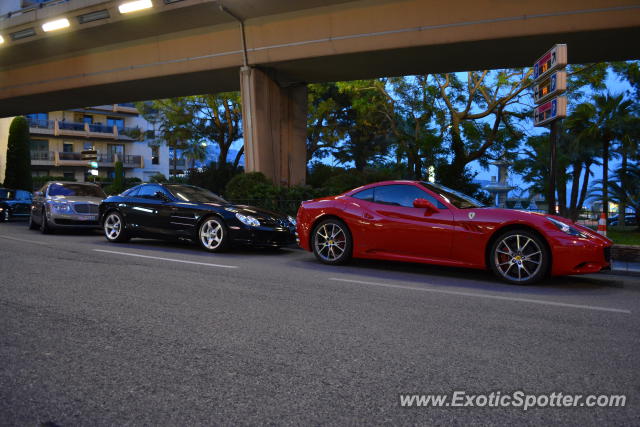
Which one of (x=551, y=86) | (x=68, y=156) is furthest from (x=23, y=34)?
(x=68, y=156)

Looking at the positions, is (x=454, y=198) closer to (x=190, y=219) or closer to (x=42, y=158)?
→ (x=190, y=219)

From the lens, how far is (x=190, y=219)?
10.0 meters

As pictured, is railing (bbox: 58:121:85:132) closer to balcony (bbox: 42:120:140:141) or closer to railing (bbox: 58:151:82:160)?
balcony (bbox: 42:120:140:141)

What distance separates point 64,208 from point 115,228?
3.10 metres

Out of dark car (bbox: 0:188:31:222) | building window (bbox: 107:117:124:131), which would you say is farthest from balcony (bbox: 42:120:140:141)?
dark car (bbox: 0:188:31:222)

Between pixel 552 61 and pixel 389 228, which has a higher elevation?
pixel 552 61

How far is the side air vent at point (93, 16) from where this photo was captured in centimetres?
1767

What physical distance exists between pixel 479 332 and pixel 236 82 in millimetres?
17538

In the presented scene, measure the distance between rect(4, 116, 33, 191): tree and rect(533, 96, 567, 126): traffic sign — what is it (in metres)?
36.4

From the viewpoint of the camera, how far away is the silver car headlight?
13.2 metres

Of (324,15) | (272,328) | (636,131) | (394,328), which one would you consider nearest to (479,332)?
(394,328)

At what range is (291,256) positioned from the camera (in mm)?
9430

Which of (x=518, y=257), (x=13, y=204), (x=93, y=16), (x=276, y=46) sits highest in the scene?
(x=93, y=16)

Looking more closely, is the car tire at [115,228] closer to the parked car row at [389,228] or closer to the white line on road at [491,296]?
the parked car row at [389,228]
